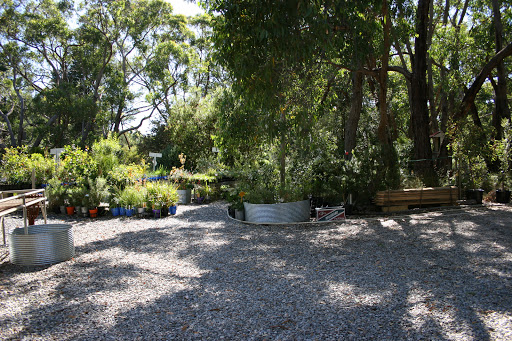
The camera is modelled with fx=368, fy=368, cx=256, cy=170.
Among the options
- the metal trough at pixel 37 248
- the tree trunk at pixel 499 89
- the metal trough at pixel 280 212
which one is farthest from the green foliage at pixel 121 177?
the tree trunk at pixel 499 89

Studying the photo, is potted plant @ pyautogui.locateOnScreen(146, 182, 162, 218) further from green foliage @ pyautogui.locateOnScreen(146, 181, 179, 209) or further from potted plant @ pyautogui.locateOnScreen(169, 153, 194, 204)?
potted plant @ pyautogui.locateOnScreen(169, 153, 194, 204)

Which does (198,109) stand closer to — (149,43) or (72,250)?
(72,250)

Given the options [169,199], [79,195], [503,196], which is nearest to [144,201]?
[169,199]

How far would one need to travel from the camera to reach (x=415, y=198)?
795 cm

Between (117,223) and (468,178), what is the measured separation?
8.28 meters

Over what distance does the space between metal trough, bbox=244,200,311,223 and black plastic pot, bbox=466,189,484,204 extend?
4.39 metres

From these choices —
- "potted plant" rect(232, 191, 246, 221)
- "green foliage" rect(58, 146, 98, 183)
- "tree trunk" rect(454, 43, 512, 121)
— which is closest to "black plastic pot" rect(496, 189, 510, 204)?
"tree trunk" rect(454, 43, 512, 121)

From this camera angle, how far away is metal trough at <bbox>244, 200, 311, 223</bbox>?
687 cm

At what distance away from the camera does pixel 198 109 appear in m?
15.3

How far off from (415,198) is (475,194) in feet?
5.89

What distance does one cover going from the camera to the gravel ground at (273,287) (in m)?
2.51

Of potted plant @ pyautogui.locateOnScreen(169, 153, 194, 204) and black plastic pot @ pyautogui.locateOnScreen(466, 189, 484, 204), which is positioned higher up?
potted plant @ pyautogui.locateOnScreen(169, 153, 194, 204)

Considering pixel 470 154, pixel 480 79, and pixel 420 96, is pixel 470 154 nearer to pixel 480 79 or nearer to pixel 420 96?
pixel 420 96

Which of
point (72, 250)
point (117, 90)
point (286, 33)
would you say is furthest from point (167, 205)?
point (117, 90)
